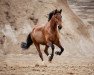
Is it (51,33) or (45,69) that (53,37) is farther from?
(45,69)

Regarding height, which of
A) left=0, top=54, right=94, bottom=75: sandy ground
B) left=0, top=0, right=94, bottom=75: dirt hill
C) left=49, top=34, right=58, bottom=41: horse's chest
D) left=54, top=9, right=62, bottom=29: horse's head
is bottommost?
left=0, top=0, right=94, bottom=75: dirt hill

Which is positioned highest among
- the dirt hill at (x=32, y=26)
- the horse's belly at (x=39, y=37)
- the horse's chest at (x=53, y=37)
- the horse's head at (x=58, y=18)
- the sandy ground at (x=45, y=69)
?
the horse's head at (x=58, y=18)

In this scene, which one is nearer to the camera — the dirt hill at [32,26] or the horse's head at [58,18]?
the horse's head at [58,18]

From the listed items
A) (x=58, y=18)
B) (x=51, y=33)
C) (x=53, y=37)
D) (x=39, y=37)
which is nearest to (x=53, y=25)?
(x=51, y=33)

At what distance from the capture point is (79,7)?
53.5 meters

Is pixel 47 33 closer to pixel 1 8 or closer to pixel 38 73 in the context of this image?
pixel 38 73

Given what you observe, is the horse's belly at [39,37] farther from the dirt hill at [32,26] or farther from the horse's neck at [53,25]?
the dirt hill at [32,26]

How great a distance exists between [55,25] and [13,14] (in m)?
27.3

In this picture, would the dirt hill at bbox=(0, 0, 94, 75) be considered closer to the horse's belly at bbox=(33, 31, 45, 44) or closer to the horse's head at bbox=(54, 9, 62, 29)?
the horse's belly at bbox=(33, 31, 45, 44)

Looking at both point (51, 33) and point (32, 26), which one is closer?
point (51, 33)

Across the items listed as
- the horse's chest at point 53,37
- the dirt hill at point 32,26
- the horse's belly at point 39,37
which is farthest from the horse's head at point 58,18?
the dirt hill at point 32,26

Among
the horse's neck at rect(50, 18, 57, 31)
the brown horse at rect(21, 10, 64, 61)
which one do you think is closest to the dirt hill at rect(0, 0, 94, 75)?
the brown horse at rect(21, 10, 64, 61)

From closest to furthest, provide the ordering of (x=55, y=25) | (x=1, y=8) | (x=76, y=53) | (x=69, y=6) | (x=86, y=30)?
1. (x=55, y=25)
2. (x=76, y=53)
3. (x=1, y=8)
4. (x=86, y=30)
5. (x=69, y=6)

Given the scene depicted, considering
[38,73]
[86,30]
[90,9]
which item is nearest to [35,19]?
[86,30]
